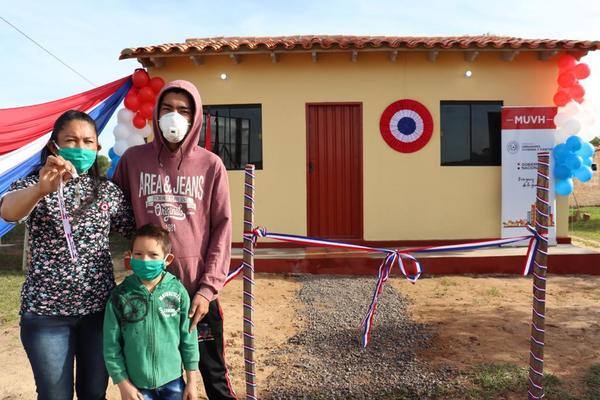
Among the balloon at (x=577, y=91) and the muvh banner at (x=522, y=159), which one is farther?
the muvh banner at (x=522, y=159)

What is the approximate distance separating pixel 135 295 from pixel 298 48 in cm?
567

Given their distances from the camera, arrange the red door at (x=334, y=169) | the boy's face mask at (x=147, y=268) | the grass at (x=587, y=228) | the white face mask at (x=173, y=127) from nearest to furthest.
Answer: the boy's face mask at (x=147, y=268) → the white face mask at (x=173, y=127) → the red door at (x=334, y=169) → the grass at (x=587, y=228)

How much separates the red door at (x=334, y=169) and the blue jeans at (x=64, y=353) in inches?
224

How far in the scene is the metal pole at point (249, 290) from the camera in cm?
277

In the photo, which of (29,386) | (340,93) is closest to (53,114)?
(29,386)

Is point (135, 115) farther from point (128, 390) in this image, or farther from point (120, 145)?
point (128, 390)

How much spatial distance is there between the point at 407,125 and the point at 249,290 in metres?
5.30

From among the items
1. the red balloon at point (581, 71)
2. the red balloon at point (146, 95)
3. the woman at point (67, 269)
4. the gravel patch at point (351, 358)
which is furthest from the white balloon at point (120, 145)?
the red balloon at point (581, 71)

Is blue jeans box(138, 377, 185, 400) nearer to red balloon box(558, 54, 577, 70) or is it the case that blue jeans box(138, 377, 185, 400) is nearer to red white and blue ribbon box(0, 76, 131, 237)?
red white and blue ribbon box(0, 76, 131, 237)

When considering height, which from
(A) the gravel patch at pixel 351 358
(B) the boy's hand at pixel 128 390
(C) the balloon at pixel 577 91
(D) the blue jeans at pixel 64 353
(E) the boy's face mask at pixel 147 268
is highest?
(C) the balloon at pixel 577 91

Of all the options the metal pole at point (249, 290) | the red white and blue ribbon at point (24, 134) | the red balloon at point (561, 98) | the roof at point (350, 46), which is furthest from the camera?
the red balloon at point (561, 98)

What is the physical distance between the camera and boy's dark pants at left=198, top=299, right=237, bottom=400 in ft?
7.19

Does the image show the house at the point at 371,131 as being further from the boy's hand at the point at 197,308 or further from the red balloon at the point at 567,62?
the boy's hand at the point at 197,308

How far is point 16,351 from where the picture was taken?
4.02 meters
